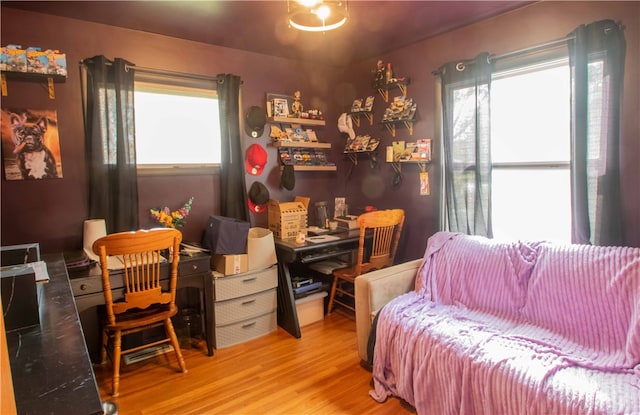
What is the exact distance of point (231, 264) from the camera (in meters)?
2.77

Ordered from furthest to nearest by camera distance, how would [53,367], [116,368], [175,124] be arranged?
1. [175,124]
2. [116,368]
3. [53,367]

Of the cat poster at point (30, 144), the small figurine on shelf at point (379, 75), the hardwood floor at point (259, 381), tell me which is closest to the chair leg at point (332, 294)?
the hardwood floor at point (259, 381)

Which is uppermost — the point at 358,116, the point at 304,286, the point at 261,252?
the point at 358,116

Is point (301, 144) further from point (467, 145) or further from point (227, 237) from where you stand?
point (467, 145)

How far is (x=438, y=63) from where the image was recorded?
301 centimetres

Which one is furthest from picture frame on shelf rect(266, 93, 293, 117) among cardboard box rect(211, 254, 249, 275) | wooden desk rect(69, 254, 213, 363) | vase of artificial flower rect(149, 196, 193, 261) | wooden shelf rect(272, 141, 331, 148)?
wooden desk rect(69, 254, 213, 363)

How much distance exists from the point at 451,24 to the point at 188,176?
7.67 feet

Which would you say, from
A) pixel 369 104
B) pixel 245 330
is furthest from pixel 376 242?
pixel 369 104

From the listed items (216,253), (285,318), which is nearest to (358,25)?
(216,253)

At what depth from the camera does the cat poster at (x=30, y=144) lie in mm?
2395

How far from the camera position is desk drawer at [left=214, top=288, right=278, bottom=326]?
2771mm

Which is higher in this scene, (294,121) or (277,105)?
(277,105)

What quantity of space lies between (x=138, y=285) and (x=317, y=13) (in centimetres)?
187

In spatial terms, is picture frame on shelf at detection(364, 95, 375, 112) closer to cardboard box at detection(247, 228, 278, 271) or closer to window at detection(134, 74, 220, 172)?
window at detection(134, 74, 220, 172)
